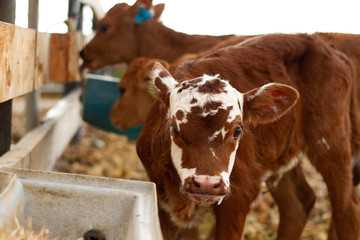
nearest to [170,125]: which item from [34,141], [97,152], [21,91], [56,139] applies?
[21,91]

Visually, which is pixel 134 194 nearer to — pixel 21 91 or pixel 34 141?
pixel 21 91

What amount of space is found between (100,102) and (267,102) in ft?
14.2

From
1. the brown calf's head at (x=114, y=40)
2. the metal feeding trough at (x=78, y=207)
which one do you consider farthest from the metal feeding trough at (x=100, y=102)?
the metal feeding trough at (x=78, y=207)

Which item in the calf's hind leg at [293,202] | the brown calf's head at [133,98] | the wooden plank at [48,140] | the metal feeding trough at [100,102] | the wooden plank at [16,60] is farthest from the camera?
the metal feeding trough at [100,102]

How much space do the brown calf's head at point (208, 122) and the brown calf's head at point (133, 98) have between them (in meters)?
2.67

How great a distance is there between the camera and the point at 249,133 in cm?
354

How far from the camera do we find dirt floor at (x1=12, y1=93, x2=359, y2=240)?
5.58 m

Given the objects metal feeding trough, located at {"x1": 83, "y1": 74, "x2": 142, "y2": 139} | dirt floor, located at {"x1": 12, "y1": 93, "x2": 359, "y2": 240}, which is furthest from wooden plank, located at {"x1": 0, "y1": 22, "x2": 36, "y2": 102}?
metal feeding trough, located at {"x1": 83, "y1": 74, "x2": 142, "y2": 139}

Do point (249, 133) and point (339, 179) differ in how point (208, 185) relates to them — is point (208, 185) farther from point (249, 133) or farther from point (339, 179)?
point (339, 179)

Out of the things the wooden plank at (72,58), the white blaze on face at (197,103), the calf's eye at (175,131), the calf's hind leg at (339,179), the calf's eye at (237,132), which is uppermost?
the white blaze on face at (197,103)

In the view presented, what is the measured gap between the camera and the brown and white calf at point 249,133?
9.71 ft

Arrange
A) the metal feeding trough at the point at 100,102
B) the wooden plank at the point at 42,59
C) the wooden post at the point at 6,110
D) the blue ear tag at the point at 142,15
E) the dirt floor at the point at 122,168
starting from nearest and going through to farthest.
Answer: the wooden post at the point at 6,110
the wooden plank at the point at 42,59
the dirt floor at the point at 122,168
the metal feeding trough at the point at 100,102
the blue ear tag at the point at 142,15

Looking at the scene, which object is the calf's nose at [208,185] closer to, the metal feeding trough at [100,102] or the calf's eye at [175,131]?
the calf's eye at [175,131]

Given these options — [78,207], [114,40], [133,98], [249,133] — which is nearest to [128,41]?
[114,40]
